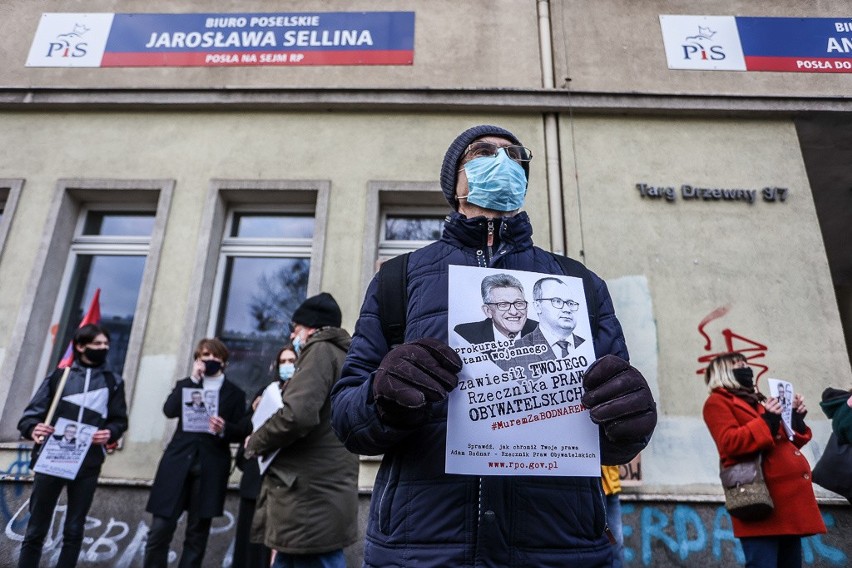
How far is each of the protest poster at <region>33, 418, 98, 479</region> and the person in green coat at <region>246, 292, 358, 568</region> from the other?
1.67 metres

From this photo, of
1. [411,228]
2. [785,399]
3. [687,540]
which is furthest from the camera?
[411,228]

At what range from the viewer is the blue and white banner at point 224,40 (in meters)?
6.34

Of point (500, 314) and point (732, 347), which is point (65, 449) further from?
point (732, 347)

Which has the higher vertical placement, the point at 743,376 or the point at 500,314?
the point at 743,376

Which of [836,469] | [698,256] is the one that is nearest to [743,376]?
[836,469]

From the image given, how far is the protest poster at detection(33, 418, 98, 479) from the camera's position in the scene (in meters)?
3.87

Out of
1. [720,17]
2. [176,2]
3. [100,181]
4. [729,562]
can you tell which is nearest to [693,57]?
[720,17]

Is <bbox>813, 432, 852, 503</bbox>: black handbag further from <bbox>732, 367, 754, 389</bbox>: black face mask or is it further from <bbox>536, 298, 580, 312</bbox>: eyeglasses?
<bbox>536, 298, 580, 312</bbox>: eyeglasses

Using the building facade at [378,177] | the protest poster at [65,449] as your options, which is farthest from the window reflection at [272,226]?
the protest poster at [65,449]

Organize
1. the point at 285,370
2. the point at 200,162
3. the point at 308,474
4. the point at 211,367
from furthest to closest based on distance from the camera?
the point at 200,162, the point at 211,367, the point at 285,370, the point at 308,474

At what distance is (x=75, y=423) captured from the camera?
4016 mm

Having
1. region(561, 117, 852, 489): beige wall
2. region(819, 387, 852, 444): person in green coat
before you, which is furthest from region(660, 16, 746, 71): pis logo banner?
region(819, 387, 852, 444): person in green coat

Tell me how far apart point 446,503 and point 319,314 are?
2278 millimetres

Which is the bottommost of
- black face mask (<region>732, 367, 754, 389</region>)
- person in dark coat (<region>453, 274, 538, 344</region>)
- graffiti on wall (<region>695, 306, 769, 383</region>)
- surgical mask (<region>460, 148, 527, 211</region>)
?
person in dark coat (<region>453, 274, 538, 344</region>)
